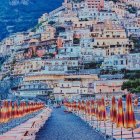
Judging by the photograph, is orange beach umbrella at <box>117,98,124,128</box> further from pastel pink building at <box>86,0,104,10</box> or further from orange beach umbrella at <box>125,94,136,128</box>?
pastel pink building at <box>86,0,104,10</box>

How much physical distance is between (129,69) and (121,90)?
952 inches

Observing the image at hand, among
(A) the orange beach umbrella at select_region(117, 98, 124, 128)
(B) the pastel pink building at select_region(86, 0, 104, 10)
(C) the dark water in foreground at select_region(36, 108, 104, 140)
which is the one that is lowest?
(C) the dark water in foreground at select_region(36, 108, 104, 140)

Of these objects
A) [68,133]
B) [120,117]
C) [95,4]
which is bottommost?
[68,133]

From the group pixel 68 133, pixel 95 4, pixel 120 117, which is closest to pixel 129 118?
pixel 120 117

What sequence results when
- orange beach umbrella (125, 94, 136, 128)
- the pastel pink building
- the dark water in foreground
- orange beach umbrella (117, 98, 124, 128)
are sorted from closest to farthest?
orange beach umbrella (125, 94, 136, 128) < orange beach umbrella (117, 98, 124, 128) < the dark water in foreground < the pastel pink building

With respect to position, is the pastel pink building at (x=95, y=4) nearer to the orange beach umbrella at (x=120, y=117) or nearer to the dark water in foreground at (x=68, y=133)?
the dark water in foreground at (x=68, y=133)

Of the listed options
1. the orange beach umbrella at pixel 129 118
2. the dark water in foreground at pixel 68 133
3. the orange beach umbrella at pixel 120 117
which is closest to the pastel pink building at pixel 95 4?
the dark water in foreground at pixel 68 133

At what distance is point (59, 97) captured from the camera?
394 ft

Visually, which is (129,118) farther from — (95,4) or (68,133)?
(95,4)

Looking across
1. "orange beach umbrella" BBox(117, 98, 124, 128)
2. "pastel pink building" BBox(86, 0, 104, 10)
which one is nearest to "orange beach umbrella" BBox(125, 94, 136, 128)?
"orange beach umbrella" BBox(117, 98, 124, 128)

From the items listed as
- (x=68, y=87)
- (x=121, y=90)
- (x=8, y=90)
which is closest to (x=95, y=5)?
(x=8, y=90)

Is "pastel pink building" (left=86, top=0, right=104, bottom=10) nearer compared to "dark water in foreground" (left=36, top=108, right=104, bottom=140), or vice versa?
"dark water in foreground" (left=36, top=108, right=104, bottom=140)

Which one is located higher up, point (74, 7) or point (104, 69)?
point (74, 7)

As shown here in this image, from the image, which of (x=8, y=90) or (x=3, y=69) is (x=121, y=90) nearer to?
(x=8, y=90)
